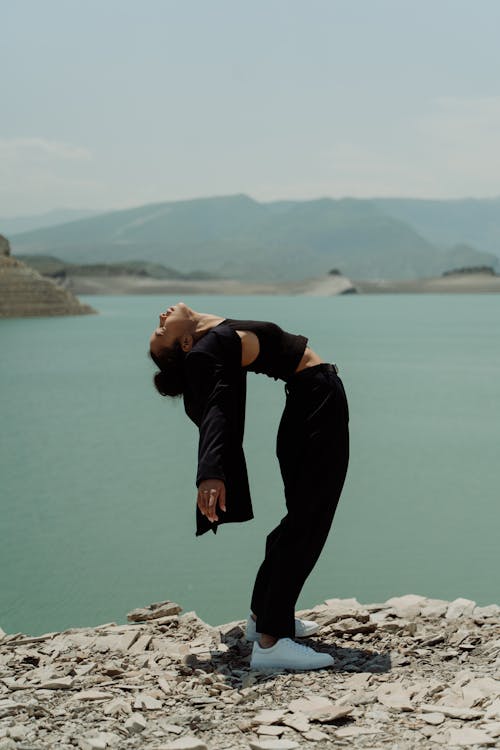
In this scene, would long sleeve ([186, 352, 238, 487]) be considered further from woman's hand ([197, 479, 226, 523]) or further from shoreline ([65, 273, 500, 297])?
shoreline ([65, 273, 500, 297])

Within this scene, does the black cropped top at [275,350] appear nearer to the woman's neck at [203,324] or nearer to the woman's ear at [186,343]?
the woman's neck at [203,324]

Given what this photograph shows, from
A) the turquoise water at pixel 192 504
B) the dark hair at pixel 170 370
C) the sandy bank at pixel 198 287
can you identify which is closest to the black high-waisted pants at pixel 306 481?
the dark hair at pixel 170 370

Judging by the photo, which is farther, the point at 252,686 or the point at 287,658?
the point at 287,658

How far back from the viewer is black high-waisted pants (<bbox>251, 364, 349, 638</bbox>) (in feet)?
11.6

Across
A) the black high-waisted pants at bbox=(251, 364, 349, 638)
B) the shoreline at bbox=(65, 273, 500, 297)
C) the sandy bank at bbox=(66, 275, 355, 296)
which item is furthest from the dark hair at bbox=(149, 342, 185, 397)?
the sandy bank at bbox=(66, 275, 355, 296)

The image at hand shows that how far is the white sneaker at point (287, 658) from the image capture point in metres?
3.46

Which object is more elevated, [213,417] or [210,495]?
[213,417]

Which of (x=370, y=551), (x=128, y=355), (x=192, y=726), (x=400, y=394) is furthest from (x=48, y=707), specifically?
(x=128, y=355)

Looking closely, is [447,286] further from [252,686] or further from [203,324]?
[252,686]

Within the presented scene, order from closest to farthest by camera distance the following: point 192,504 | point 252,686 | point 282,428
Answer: point 252,686 → point 282,428 → point 192,504

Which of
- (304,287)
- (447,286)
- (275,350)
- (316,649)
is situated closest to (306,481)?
(275,350)

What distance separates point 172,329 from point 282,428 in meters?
0.56

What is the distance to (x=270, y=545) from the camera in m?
3.69

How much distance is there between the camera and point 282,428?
3613 millimetres
